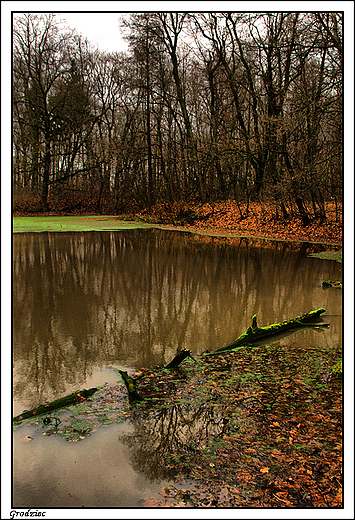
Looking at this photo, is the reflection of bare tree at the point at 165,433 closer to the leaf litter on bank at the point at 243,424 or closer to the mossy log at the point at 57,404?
the leaf litter on bank at the point at 243,424

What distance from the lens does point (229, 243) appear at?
2030cm

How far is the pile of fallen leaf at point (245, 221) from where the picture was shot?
68.4ft

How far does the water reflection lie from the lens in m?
6.41

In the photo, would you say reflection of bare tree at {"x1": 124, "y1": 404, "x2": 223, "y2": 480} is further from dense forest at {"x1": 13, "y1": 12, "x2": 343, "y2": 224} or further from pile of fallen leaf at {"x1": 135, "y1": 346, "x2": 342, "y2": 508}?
dense forest at {"x1": 13, "y1": 12, "x2": 343, "y2": 224}

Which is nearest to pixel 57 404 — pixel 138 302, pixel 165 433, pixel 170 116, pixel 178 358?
pixel 165 433

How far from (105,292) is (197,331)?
3596 mm

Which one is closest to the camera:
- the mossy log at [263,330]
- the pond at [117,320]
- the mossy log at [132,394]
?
the pond at [117,320]

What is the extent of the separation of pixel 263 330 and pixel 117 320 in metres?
2.81

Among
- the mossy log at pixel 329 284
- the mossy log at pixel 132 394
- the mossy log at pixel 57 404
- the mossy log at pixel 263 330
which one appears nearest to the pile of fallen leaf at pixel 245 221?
the mossy log at pixel 329 284

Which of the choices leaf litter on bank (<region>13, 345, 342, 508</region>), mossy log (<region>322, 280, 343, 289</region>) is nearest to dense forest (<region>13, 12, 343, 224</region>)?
mossy log (<region>322, 280, 343, 289</region>)

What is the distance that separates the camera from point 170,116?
126ft

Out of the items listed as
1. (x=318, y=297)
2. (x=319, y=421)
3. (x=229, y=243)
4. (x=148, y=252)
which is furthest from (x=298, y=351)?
(x=229, y=243)

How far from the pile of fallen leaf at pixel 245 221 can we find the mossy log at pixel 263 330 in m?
12.1

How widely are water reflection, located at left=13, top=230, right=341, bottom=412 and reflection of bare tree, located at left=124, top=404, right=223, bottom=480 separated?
1355 mm
